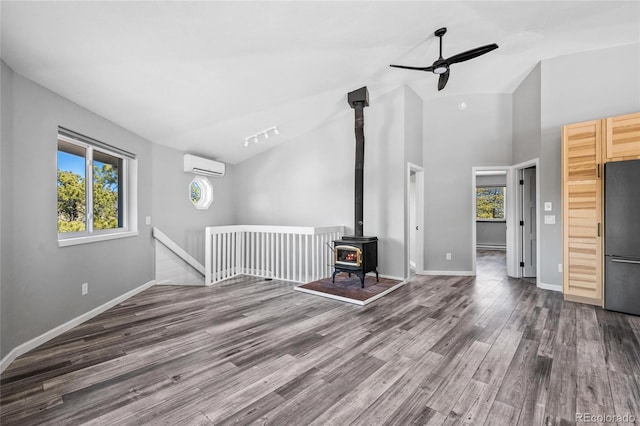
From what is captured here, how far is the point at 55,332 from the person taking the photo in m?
2.73

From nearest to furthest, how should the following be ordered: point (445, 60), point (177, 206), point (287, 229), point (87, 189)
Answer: point (445, 60) → point (87, 189) → point (287, 229) → point (177, 206)

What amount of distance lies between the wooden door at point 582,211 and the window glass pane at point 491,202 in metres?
5.69

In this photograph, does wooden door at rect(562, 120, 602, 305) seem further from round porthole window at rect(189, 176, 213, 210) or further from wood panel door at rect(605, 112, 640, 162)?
round porthole window at rect(189, 176, 213, 210)

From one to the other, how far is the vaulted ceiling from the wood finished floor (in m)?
2.52

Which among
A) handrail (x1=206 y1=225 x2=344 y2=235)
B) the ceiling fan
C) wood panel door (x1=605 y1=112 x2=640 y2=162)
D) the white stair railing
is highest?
the ceiling fan

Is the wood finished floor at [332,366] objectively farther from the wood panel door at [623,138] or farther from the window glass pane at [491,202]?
the window glass pane at [491,202]

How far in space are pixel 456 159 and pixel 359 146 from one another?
2.06m

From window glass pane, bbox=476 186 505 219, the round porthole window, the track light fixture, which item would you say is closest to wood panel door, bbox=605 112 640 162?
the track light fixture

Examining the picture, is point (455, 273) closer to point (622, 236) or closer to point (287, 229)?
point (622, 236)

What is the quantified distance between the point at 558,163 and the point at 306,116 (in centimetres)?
406

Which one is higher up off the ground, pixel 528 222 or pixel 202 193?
pixel 202 193

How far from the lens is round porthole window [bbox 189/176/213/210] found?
19.5 ft

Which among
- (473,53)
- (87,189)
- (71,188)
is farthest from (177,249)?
(473,53)

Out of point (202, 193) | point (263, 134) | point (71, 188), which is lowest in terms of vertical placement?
point (71, 188)
